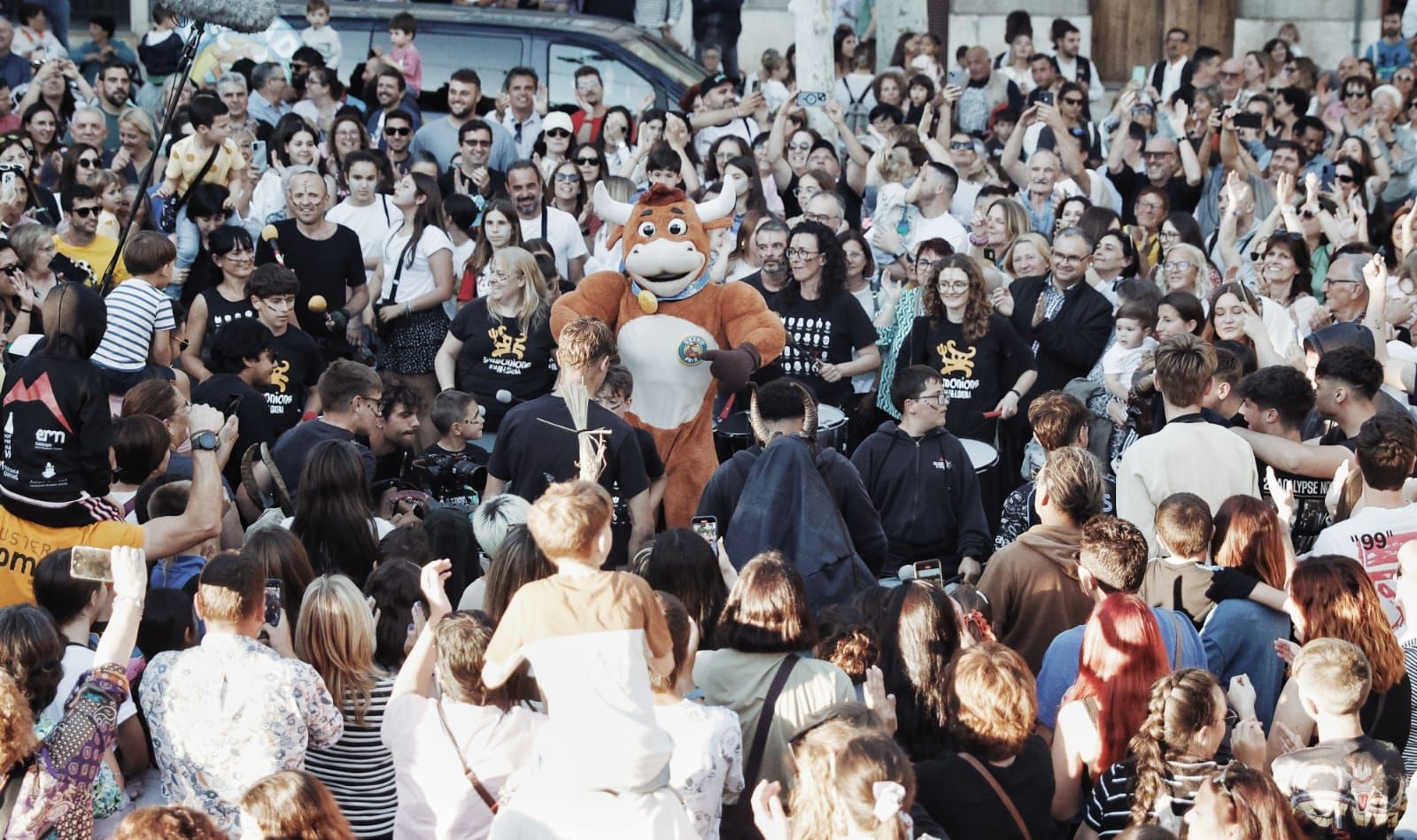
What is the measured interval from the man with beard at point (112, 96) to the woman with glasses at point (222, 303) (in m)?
4.20

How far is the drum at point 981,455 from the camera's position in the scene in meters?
7.05

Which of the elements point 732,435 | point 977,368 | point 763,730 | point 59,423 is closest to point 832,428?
point 732,435

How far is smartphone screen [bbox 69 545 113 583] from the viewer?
14.2 feet

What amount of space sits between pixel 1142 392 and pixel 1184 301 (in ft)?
2.10

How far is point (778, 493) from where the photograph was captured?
5.54 m

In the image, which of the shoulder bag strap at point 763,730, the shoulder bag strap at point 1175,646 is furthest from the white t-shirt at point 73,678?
the shoulder bag strap at point 1175,646

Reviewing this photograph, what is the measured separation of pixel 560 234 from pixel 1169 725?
5.78 meters

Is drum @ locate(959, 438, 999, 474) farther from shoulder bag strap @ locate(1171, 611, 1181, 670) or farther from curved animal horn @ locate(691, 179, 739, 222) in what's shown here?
shoulder bag strap @ locate(1171, 611, 1181, 670)

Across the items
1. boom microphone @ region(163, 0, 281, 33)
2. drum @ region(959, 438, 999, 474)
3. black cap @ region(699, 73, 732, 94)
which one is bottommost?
drum @ region(959, 438, 999, 474)

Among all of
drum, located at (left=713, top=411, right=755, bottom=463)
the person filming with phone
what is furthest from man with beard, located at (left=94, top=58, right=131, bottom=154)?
the person filming with phone

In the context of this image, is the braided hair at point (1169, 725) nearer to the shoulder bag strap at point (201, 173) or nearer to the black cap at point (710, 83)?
the shoulder bag strap at point (201, 173)

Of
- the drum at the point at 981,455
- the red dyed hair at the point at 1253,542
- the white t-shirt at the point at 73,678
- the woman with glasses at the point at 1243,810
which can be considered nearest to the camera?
the woman with glasses at the point at 1243,810

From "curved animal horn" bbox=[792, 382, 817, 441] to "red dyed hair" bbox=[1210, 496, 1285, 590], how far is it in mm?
1367

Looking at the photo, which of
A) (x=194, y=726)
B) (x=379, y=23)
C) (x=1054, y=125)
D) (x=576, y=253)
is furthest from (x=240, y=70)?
(x=194, y=726)
